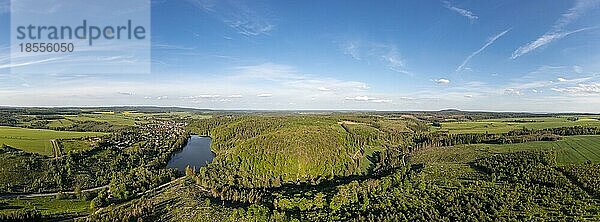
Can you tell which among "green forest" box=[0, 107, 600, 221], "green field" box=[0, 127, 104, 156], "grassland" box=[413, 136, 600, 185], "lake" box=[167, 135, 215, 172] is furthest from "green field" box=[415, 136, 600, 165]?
"green field" box=[0, 127, 104, 156]

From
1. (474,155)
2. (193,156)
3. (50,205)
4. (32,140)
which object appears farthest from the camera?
(193,156)

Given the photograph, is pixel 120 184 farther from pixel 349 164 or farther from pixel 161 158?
pixel 349 164

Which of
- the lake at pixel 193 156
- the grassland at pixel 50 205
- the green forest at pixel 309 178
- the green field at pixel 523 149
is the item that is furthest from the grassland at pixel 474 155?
the grassland at pixel 50 205

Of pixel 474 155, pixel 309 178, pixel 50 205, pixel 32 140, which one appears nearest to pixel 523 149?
pixel 474 155

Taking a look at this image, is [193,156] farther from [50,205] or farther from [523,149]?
[523,149]

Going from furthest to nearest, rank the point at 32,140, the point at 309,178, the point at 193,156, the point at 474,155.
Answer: the point at 193,156, the point at 32,140, the point at 474,155, the point at 309,178

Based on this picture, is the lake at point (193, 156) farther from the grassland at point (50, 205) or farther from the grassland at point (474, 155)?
the grassland at point (474, 155)

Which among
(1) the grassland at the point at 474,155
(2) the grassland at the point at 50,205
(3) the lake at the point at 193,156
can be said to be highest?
(1) the grassland at the point at 474,155
